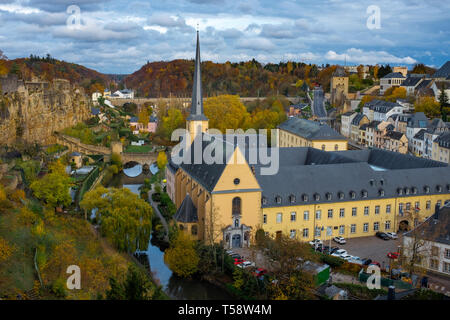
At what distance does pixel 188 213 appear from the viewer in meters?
33.1

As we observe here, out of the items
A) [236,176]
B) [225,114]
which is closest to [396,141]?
[225,114]

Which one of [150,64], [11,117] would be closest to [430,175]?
[11,117]

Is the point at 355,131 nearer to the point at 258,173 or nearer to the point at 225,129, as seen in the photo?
the point at 225,129

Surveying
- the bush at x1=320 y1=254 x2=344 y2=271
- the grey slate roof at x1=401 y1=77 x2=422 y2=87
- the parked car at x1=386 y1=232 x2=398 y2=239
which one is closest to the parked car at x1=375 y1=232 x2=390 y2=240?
the parked car at x1=386 y1=232 x2=398 y2=239

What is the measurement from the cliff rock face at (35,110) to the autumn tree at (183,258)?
108 ft

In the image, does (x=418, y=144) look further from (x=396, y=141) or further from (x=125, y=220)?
(x=125, y=220)

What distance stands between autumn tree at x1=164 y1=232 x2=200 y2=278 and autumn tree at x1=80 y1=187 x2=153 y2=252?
3.11m

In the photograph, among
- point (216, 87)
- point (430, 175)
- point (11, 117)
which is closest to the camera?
point (430, 175)

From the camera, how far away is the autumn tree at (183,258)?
28.3m

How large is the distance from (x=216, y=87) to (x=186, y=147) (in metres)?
91.1

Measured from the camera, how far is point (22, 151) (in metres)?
51.0

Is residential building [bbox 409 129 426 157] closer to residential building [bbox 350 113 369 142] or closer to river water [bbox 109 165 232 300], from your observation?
residential building [bbox 350 113 369 142]

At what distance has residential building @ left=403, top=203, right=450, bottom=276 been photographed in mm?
28016

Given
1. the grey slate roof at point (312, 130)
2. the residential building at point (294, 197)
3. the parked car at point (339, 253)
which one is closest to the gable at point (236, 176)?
the residential building at point (294, 197)
